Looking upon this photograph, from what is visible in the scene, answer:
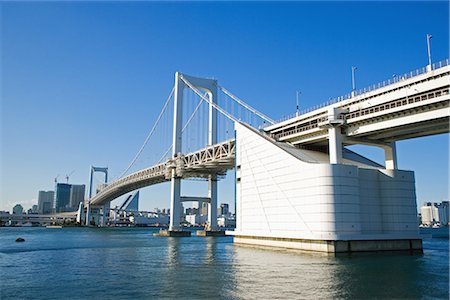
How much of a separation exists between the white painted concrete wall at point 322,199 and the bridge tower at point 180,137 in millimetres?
25340

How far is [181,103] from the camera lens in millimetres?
67312

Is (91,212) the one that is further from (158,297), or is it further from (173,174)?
(158,297)

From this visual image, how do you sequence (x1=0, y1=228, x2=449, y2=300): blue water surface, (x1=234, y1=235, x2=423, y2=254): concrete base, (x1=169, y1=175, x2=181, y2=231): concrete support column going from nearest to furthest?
(x1=0, y1=228, x2=449, y2=300): blue water surface → (x1=234, y1=235, x2=423, y2=254): concrete base → (x1=169, y1=175, x2=181, y2=231): concrete support column

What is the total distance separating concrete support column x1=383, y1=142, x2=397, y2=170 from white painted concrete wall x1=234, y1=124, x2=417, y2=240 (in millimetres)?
2537

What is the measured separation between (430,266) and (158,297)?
17.8 m

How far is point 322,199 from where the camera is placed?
30.2 metres

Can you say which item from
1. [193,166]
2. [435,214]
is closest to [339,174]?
[193,166]

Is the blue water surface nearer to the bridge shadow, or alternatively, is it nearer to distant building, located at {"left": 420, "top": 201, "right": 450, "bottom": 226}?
the bridge shadow

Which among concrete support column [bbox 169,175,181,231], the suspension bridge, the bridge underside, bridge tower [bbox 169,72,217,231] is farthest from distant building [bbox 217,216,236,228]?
the suspension bridge

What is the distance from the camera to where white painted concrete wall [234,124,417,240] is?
3011 centimetres

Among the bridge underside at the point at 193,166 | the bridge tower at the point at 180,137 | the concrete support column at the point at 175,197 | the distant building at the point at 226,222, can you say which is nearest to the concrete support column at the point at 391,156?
the bridge underside at the point at 193,166

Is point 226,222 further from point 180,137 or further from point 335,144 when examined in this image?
point 335,144

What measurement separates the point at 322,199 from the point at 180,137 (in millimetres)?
38907

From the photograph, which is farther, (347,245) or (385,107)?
(385,107)
